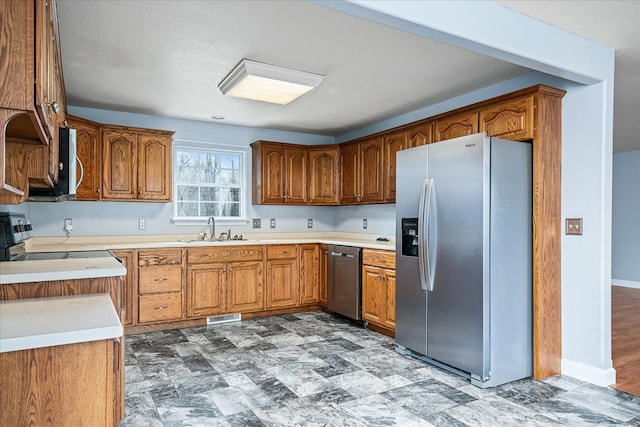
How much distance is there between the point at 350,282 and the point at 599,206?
248 cm

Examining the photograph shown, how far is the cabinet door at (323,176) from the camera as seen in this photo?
18.3 ft

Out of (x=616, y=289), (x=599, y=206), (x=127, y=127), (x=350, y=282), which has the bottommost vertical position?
(x=616, y=289)

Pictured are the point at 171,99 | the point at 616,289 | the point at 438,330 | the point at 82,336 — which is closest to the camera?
the point at 82,336

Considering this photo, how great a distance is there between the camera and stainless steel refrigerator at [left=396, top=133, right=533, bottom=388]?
2.93 m

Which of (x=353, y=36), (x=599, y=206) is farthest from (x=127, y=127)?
(x=599, y=206)

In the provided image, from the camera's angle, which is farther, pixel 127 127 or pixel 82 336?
pixel 127 127

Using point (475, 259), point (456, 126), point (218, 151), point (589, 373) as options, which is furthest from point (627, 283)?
point (218, 151)

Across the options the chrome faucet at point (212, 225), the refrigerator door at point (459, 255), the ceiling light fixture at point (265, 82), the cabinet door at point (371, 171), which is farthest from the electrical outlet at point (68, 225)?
the refrigerator door at point (459, 255)

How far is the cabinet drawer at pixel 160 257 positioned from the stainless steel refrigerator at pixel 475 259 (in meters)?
2.52

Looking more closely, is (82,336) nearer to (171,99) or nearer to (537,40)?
(537,40)

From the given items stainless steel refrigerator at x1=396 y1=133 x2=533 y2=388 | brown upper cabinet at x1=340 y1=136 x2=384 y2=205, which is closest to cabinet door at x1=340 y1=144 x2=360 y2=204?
brown upper cabinet at x1=340 y1=136 x2=384 y2=205

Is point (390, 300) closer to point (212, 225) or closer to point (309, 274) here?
point (309, 274)

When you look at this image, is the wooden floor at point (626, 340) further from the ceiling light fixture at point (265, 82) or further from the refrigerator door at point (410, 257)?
the ceiling light fixture at point (265, 82)

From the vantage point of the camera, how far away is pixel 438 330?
3240 mm
